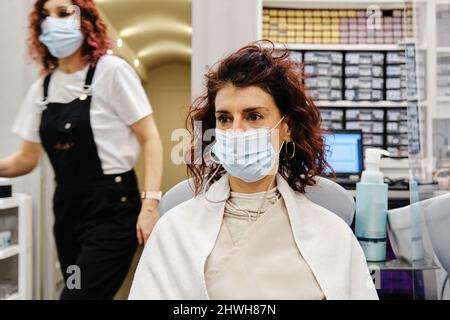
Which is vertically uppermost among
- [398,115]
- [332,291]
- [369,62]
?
[369,62]

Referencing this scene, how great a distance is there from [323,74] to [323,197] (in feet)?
2.58

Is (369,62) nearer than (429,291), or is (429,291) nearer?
(429,291)

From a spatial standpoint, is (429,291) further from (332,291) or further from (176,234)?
(176,234)

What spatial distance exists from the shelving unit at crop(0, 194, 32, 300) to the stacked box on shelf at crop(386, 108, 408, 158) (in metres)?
1.35

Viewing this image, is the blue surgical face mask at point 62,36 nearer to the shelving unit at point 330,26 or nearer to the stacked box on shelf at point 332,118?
the shelving unit at point 330,26

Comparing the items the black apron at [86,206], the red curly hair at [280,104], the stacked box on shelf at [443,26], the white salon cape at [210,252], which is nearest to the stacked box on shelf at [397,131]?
the stacked box on shelf at [443,26]

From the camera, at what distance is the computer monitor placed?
1.95 meters

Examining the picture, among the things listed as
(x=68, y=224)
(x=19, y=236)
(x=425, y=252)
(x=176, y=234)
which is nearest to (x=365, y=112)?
(x=425, y=252)

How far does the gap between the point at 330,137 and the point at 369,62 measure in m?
0.32

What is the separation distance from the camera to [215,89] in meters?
→ 1.27

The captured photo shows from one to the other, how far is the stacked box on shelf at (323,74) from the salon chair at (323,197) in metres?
0.65

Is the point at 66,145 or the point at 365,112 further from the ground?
the point at 365,112

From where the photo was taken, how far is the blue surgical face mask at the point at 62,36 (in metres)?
1.54

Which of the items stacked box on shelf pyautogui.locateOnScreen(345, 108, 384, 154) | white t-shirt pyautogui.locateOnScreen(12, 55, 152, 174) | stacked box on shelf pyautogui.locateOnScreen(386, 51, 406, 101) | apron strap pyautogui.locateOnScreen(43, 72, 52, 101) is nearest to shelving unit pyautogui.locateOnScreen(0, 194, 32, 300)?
white t-shirt pyautogui.locateOnScreen(12, 55, 152, 174)
